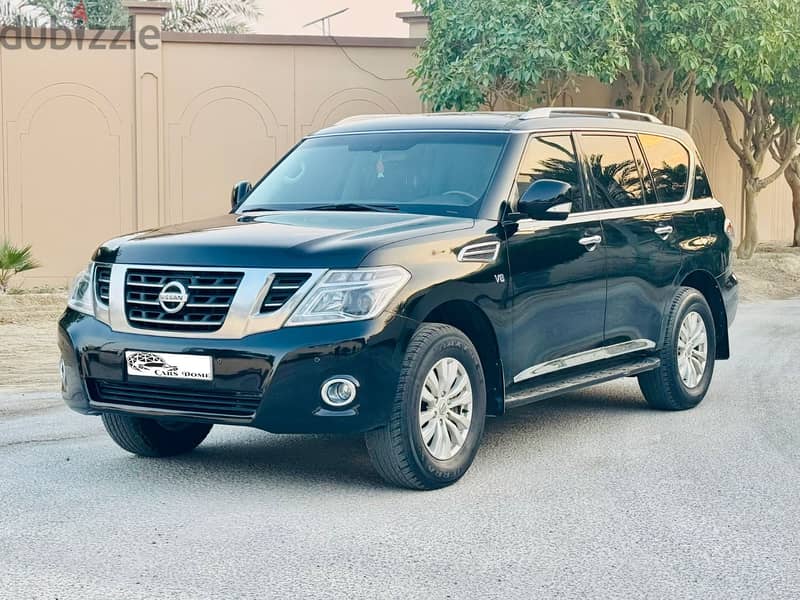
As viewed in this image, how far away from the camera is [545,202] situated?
7.50 meters

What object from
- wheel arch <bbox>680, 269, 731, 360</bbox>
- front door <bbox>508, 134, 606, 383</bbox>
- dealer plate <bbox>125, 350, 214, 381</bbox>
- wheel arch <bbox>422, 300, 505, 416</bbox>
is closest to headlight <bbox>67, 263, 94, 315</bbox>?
dealer plate <bbox>125, 350, 214, 381</bbox>

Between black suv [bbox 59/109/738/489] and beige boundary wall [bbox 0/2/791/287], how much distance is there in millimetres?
15555

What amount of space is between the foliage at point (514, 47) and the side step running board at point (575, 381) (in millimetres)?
13058

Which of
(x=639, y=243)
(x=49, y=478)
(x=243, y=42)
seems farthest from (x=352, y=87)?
(x=49, y=478)

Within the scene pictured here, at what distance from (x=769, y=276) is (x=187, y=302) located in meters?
19.2

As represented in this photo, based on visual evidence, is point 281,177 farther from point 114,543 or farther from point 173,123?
point 173,123

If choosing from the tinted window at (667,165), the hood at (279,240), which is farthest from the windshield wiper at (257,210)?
the tinted window at (667,165)

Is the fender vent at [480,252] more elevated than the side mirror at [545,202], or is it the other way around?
the side mirror at [545,202]

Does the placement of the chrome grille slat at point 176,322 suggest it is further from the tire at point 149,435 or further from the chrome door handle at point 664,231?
the chrome door handle at point 664,231

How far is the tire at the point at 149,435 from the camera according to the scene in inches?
294

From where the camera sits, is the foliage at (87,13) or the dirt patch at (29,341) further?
the foliage at (87,13)

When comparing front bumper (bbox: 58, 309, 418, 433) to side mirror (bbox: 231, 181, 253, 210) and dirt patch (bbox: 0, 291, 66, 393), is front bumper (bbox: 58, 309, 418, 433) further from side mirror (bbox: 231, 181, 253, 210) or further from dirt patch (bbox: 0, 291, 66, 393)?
dirt patch (bbox: 0, 291, 66, 393)

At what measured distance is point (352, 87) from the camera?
25.0m

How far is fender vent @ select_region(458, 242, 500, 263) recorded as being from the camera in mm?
6980
